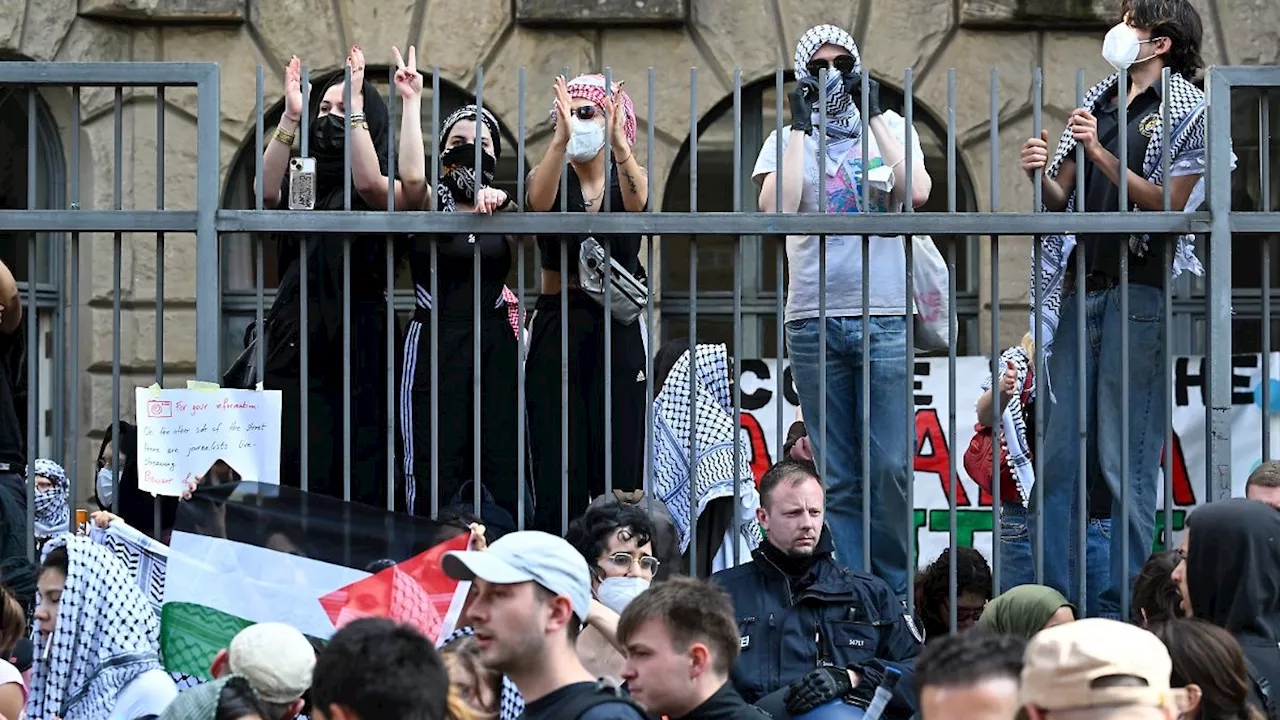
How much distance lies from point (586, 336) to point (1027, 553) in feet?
6.58

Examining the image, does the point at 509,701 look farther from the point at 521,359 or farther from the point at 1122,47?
the point at 1122,47

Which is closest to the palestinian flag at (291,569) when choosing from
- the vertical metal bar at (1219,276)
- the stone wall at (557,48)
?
the vertical metal bar at (1219,276)

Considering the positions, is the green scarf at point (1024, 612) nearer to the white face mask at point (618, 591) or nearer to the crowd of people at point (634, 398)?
the crowd of people at point (634, 398)

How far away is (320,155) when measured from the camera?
7.20 meters

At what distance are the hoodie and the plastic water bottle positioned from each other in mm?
846

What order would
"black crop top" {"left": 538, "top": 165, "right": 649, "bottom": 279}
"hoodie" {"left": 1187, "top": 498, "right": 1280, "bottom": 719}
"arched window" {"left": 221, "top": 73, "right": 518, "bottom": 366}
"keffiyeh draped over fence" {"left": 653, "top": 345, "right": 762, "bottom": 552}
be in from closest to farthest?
"hoodie" {"left": 1187, "top": 498, "right": 1280, "bottom": 719}, "black crop top" {"left": 538, "top": 165, "right": 649, "bottom": 279}, "keffiyeh draped over fence" {"left": 653, "top": 345, "right": 762, "bottom": 552}, "arched window" {"left": 221, "top": 73, "right": 518, "bottom": 366}

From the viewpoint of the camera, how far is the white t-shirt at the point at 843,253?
6887mm

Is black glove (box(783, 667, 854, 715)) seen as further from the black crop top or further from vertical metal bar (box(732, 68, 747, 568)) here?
the black crop top

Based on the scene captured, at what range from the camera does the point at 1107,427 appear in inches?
265

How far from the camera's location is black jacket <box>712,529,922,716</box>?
21.3 feet

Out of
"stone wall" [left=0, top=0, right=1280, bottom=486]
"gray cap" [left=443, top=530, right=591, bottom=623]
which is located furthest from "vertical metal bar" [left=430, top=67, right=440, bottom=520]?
"stone wall" [left=0, top=0, right=1280, bottom=486]

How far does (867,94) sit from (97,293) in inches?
238

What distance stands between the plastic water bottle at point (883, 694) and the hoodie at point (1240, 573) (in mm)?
846

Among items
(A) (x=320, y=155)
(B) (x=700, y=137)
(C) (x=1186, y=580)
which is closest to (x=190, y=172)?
(B) (x=700, y=137)
